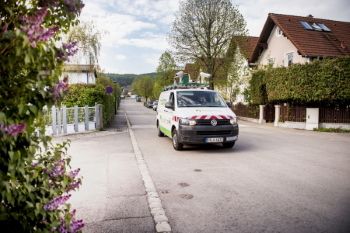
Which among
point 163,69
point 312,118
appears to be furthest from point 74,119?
point 163,69

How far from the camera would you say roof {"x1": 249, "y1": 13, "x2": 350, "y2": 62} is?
72.4 ft

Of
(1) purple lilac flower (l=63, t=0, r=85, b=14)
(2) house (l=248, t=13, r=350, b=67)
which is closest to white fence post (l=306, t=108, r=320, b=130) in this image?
(2) house (l=248, t=13, r=350, b=67)

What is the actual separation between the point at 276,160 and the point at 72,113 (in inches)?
433

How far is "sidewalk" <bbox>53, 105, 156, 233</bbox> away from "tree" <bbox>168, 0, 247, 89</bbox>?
20.7 metres

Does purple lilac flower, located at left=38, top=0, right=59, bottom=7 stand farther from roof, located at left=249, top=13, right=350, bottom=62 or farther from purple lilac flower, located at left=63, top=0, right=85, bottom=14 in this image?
roof, located at left=249, top=13, right=350, bottom=62

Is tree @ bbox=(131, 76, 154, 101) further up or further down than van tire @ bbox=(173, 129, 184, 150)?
further up

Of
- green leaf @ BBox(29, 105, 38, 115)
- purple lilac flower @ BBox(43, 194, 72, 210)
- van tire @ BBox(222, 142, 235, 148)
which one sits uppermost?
green leaf @ BBox(29, 105, 38, 115)

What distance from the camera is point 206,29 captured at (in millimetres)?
27203

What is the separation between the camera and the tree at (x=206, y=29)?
26891 mm

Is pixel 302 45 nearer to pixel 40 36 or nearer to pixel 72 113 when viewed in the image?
pixel 72 113

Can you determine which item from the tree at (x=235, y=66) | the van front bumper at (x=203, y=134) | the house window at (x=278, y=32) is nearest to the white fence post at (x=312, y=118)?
the van front bumper at (x=203, y=134)

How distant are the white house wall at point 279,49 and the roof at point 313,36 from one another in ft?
2.62

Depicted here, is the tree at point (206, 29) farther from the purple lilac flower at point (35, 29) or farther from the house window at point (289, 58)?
the purple lilac flower at point (35, 29)

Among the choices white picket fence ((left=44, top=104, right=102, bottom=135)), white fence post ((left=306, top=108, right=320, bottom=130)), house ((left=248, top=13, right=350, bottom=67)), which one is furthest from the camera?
house ((left=248, top=13, right=350, bottom=67))
